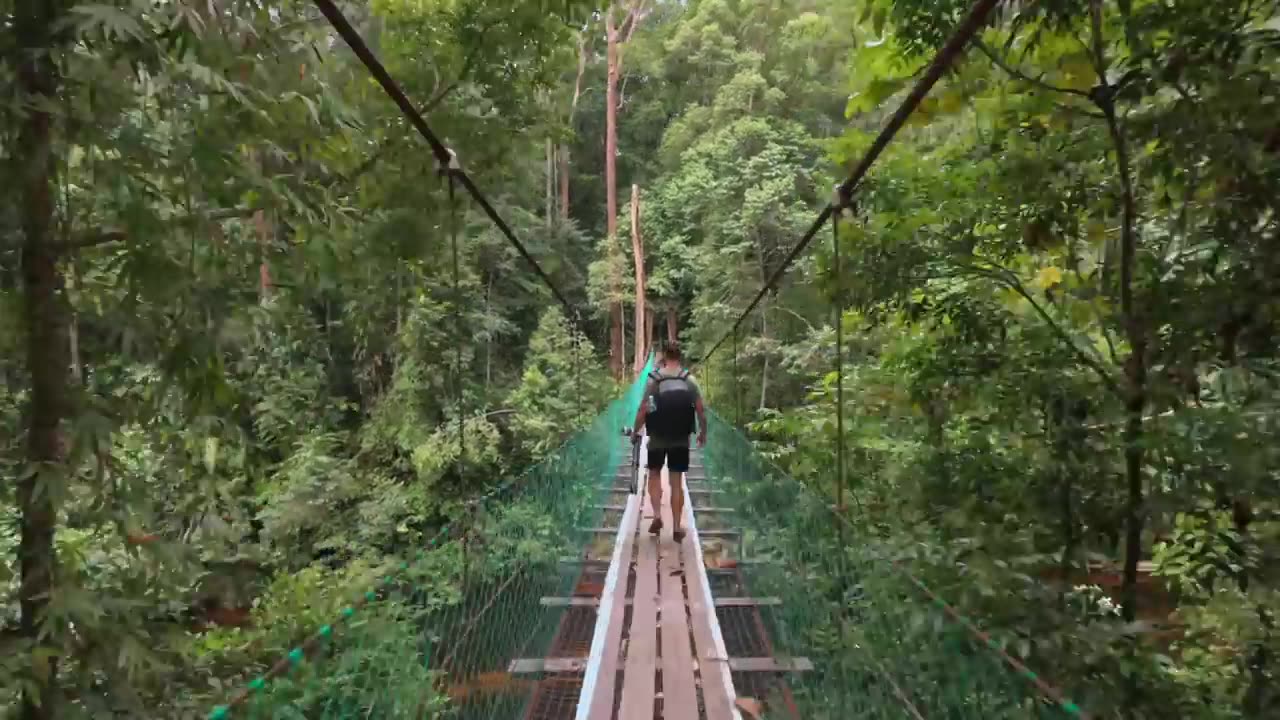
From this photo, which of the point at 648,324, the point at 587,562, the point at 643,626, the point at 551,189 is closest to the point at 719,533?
the point at 587,562

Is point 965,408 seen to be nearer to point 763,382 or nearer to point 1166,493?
point 1166,493

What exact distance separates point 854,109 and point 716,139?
8755 millimetres

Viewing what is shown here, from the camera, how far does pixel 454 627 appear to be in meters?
1.27

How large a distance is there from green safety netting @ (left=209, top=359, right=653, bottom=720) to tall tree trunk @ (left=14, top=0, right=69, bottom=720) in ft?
0.76

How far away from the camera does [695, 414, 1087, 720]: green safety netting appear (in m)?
0.95

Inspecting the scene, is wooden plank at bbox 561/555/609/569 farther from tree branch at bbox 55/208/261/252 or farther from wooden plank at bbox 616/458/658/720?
tree branch at bbox 55/208/261/252

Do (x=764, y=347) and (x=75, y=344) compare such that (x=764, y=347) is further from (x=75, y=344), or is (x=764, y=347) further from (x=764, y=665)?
(x=75, y=344)

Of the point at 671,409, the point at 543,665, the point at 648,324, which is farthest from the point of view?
the point at 648,324

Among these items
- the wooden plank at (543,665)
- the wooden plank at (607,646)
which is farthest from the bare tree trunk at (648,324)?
the wooden plank at (543,665)

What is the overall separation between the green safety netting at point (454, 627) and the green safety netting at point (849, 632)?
0.65 m

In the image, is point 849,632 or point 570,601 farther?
point 570,601

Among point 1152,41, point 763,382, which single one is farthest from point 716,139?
point 1152,41

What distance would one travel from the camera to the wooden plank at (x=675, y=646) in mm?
1764

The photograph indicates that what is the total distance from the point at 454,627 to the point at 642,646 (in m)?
0.94
